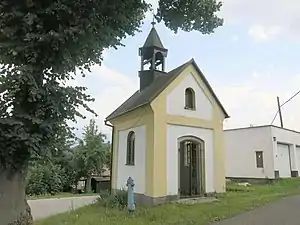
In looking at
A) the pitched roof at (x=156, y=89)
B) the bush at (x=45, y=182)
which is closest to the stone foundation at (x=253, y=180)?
the pitched roof at (x=156, y=89)

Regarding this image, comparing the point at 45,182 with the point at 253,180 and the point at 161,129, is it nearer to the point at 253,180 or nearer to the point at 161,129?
the point at 161,129

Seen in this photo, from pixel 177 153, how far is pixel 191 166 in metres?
1.70

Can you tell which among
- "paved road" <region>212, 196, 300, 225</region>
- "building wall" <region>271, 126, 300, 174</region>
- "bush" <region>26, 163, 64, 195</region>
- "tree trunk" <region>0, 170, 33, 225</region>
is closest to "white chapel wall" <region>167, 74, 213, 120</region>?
"paved road" <region>212, 196, 300, 225</region>

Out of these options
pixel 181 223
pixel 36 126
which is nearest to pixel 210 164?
pixel 181 223

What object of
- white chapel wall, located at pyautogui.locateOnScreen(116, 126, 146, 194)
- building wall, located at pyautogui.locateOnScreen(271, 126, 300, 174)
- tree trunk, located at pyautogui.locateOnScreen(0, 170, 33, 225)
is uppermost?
building wall, located at pyautogui.locateOnScreen(271, 126, 300, 174)

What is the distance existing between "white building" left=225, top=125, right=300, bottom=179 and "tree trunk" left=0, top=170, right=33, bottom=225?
1758cm

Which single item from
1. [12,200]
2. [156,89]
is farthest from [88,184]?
[12,200]

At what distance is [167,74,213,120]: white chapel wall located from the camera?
14.6 meters

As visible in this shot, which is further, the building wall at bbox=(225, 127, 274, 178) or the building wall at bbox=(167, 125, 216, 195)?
the building wall at bbox=(225, 127, 274, 178)

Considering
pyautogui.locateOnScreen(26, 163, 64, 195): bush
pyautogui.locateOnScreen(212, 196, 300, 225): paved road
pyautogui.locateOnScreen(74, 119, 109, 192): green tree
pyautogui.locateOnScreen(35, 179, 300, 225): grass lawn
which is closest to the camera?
pyautogui.locateOnScreen(212, 196, 300, 225): paved road

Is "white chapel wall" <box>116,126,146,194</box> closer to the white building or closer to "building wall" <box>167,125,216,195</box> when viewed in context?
"building wall" <box>167,125,216,195</box>

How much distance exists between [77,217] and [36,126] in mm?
→ 4188

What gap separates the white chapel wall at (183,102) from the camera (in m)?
14.6

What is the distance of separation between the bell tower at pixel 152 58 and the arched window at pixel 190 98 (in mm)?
2397
